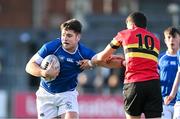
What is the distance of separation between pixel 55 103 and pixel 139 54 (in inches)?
75.1

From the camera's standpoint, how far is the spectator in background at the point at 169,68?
49.1ft

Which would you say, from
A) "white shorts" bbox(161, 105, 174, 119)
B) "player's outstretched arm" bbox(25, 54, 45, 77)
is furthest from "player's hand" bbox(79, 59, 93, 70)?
"white shorts" bbox(161, 105, 174, 119)

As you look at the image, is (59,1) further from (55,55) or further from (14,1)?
(55,55)

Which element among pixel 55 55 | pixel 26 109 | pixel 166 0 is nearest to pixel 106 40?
pixel 26 109

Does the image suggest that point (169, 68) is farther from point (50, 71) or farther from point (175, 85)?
point (50, 71)

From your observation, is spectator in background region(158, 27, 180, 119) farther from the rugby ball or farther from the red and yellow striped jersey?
the rugby ball

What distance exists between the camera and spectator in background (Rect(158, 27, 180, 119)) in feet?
49.1


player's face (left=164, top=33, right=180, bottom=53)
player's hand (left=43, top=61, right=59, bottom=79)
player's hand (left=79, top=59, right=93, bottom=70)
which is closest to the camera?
player's hand (left=43, top=61, right=59, bottom=79)

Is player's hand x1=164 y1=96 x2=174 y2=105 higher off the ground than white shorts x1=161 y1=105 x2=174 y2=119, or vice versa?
player's hand x1=164 y1=96 x2=174 y2=105

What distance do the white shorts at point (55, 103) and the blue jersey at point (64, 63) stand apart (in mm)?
87

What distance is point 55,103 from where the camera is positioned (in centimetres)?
1371

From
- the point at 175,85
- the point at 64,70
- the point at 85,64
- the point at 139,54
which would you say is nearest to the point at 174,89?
the point at 175,85

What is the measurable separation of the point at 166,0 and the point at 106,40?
1396cm

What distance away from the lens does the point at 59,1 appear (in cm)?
5353
